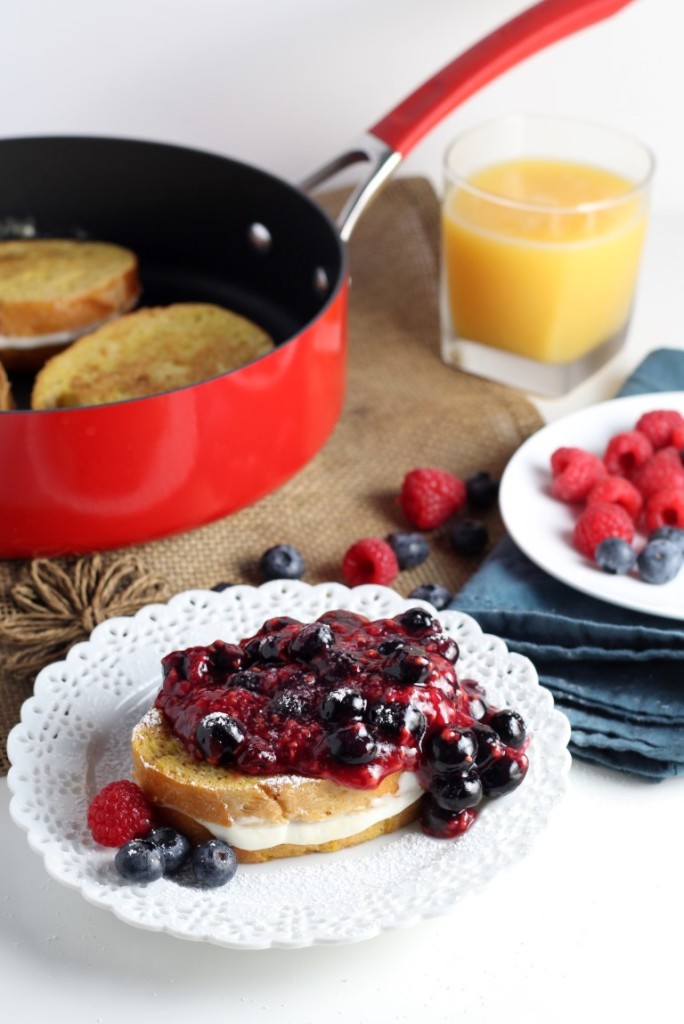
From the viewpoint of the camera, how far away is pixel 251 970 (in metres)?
1.28

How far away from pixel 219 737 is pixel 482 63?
4.47 feet

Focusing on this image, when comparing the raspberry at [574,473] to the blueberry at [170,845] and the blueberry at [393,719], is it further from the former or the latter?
the blueberry at [170,845]

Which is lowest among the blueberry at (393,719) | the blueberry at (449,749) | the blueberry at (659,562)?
the blueberry at (659,562)

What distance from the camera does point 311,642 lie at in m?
1.35

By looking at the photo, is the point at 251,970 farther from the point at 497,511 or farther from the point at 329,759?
the point at 497,511

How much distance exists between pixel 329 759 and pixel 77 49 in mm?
1737

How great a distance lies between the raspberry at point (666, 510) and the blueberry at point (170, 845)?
84cm

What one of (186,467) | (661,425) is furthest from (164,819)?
(661,425)

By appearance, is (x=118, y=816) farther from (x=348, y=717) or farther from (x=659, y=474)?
(x=659, y=474)

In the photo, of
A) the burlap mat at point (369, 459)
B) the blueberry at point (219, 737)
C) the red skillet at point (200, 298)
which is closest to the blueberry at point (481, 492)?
the burlap mat at point (369, 459)

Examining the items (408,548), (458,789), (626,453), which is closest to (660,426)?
(626,453)

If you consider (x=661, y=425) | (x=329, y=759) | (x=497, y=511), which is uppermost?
(x=329, y=759)

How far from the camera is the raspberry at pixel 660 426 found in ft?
6.39

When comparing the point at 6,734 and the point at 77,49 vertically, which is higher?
the point at 77,49
